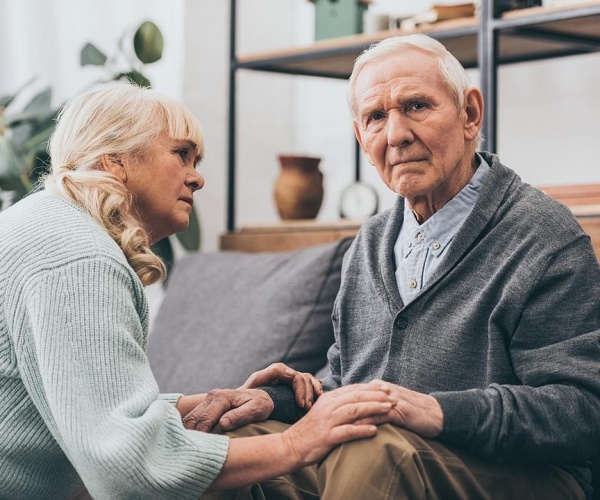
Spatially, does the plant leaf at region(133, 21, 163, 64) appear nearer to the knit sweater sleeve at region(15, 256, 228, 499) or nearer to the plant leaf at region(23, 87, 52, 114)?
the plant leaf at region(23, 87, 52, 114)

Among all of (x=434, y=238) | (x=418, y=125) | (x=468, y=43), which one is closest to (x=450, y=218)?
(x=434, y=238)

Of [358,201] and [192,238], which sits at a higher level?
[358,201]

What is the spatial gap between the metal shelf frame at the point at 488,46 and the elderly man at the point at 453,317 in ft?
2.48

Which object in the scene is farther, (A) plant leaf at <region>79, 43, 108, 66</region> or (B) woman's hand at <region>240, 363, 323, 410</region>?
(A) plant leaf at <region>79, 43, 108, 66</region>

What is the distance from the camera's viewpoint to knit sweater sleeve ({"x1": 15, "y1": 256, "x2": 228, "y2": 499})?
1.49m

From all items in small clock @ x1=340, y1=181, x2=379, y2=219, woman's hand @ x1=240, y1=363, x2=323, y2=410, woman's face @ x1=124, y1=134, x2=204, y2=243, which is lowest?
woman's hand @ x1=240, y1=363, x2=323, y2=410

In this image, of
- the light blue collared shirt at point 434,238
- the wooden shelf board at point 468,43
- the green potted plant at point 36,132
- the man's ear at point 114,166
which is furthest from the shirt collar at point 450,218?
the green potted plant at point 36,132

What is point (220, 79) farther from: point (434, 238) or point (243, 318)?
point (434, 238)

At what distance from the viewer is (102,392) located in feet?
4.94

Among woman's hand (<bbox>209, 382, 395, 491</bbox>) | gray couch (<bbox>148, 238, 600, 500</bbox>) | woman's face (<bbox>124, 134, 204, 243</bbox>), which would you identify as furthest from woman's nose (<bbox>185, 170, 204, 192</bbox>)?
gray couch (<bbox>148, 238, 600, 500</bbox>)

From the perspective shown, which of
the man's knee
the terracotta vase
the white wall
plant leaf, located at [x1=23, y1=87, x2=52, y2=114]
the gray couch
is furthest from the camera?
the white wall

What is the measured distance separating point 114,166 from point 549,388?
2.54 ft

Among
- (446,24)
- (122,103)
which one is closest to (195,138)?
(122,103)

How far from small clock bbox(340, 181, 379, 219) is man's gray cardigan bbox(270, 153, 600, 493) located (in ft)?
4.57
